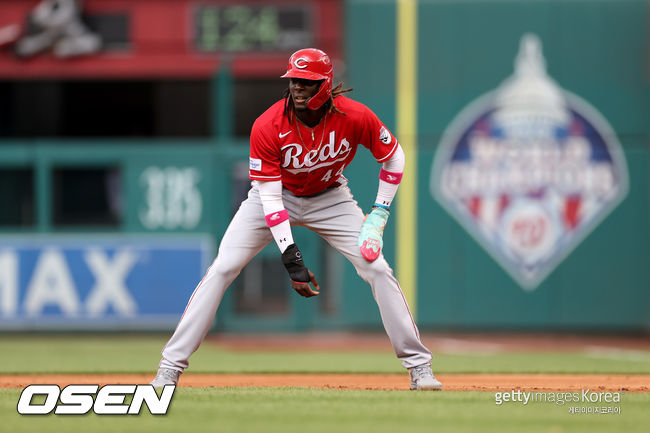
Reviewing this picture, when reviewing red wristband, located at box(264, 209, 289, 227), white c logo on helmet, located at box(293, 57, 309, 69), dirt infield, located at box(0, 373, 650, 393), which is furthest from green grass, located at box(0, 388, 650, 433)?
white c logo on helmet, located at box(293, 57, 309, 69)

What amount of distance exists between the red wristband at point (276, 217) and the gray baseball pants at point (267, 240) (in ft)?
0.55

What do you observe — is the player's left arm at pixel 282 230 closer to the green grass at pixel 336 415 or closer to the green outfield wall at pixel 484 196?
the green grass at pixel 336 415

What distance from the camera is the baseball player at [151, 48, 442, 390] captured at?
5113 mm

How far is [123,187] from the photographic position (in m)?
12.1

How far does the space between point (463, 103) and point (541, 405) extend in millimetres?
7765

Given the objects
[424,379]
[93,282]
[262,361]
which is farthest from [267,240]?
[93,282]

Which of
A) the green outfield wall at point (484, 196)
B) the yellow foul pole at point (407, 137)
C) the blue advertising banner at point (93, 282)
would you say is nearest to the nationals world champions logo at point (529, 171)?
the green outfield wall at point (484, 196)

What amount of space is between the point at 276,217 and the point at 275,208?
2.0 inches

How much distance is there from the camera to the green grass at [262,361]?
293 inches

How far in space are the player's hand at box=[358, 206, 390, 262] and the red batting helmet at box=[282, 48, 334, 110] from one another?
770 mm

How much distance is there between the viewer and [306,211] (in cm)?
543

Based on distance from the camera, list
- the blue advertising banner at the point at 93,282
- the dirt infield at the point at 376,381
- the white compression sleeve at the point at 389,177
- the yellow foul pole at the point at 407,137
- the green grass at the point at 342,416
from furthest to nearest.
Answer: the yellow foul pole at the point at 407,137
the blue advertising banner at the point at 93,282
the dirt infield at the point at 376,381
the white compression sleeve at the point at 389,177
the green grass at the point at 342,416

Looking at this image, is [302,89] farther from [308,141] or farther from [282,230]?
[282,230]

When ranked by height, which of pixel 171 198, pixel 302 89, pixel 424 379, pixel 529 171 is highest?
pixel 302 89
